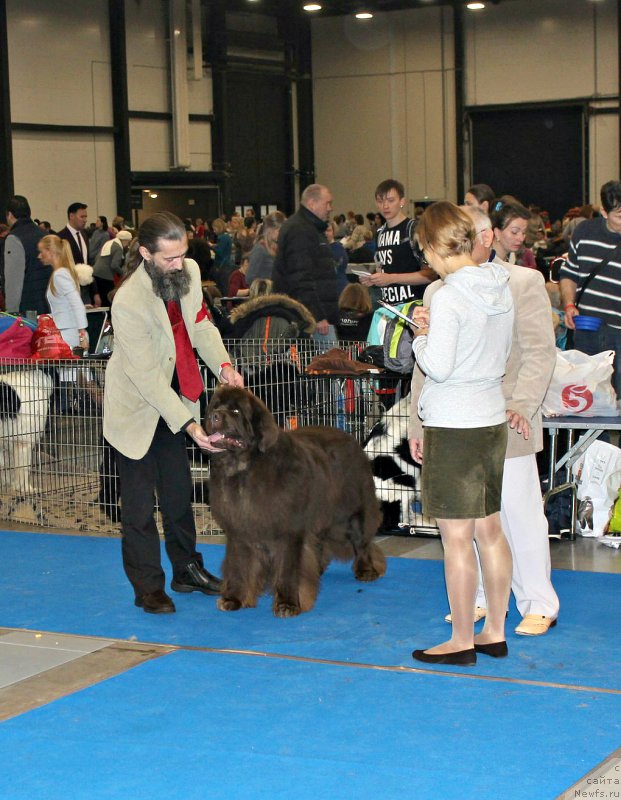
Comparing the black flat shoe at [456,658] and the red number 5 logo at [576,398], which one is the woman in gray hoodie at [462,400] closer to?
the black flat shoe at [456,658]

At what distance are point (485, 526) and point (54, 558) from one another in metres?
2.60

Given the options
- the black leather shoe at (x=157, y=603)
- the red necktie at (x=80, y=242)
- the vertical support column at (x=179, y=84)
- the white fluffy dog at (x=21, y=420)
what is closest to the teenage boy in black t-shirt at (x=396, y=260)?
the white fluffy dog at (x=21, y=420)

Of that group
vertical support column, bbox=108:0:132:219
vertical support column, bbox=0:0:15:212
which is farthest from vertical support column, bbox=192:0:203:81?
vertical support column, bbox=0:0:15:212

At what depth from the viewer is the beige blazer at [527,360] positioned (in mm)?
4027

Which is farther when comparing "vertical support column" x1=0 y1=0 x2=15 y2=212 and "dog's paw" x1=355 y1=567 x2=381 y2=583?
"vertical support column" x1=0 y1=0 x2=15 y2=212

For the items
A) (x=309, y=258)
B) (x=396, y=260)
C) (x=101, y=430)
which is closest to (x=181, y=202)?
(x=309, y=258)

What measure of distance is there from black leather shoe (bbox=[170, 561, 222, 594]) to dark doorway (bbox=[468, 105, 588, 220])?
69.6 ft

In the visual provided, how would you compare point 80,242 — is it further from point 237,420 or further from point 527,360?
point 527,360

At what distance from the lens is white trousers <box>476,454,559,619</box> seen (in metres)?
4.10

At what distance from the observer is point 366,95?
2620cm

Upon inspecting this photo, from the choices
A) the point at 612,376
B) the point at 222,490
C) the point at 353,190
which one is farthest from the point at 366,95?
the point at 222,490

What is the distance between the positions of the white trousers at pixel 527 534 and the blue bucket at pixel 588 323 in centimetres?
197

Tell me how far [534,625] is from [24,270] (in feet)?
19.1

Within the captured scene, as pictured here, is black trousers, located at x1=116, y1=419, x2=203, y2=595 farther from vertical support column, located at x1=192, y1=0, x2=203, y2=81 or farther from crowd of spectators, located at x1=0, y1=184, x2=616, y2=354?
vertical support column, located at x1=192, y1=0, x2=203, y2=81
